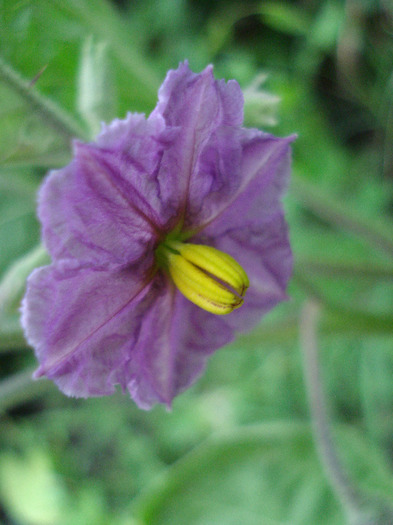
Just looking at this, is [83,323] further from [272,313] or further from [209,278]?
[272,313]

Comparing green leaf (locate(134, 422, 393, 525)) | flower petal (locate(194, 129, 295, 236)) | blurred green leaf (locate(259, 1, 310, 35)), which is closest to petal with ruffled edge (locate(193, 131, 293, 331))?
flower petal (locate(194, 129, 295, 236))

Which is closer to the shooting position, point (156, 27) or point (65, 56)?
point (65, 56)

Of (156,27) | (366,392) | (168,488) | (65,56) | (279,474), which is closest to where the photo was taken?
(65,56)

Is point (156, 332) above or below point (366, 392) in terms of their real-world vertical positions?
above

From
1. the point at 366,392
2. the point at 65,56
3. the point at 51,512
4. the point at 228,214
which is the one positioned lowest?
the point at 51,512

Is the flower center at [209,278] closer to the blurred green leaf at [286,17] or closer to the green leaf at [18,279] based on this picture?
the green leaf at [18,279]

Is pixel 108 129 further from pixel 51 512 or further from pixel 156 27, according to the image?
pixel 51 512

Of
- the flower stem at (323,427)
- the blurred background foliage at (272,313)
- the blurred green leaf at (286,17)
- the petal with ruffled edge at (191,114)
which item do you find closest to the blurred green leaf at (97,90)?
the blurred background foliage at (272,313)

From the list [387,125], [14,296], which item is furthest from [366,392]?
[14,296]
